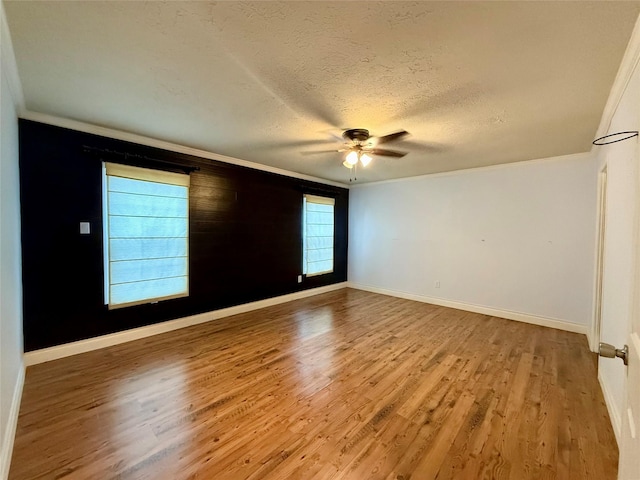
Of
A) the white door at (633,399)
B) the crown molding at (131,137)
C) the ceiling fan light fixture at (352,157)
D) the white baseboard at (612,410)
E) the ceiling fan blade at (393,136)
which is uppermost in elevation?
the crown molding at (131,137)

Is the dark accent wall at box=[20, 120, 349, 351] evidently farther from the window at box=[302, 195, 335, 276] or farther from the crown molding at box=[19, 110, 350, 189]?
the window at box=[302, 195, 335, 276]

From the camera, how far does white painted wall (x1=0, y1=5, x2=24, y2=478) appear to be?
5.14 feet

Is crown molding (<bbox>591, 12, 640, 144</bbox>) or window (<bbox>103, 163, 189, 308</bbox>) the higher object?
crown molding (<bbox>591, 12, 640, 144</bbox>)

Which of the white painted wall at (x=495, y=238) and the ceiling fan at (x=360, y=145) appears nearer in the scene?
the ceiling fan at (x=360, y=145)

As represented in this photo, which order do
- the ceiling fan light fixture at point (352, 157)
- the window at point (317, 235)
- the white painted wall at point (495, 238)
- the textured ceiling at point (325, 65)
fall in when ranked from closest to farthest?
the textured ceiling at point (325, 65)
the ceiling fan light fixture at point (352, 157)
the white painted wall at point (495, 238)
the window at point (317, 235)

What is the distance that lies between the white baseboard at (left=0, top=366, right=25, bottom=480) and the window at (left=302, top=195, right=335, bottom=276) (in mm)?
3875

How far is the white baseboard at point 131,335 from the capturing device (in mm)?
2723

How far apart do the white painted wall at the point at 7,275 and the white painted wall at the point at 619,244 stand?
3.54m

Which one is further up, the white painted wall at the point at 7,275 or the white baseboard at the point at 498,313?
the white painted wall at the point at 7,275

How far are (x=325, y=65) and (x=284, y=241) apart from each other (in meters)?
3.50

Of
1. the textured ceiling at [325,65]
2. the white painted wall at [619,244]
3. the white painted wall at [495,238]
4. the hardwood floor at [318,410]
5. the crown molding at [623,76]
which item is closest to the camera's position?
the textured ceiling at [325,65]

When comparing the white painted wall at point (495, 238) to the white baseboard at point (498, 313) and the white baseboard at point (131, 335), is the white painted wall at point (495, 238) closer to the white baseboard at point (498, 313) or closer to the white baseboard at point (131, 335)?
the white baseboard at point (498, 313)

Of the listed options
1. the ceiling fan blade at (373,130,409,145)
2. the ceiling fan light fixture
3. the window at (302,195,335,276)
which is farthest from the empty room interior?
the window at (302,195,335,276)

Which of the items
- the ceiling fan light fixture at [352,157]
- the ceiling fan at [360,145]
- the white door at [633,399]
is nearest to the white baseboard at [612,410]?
the white door at [633,399]
